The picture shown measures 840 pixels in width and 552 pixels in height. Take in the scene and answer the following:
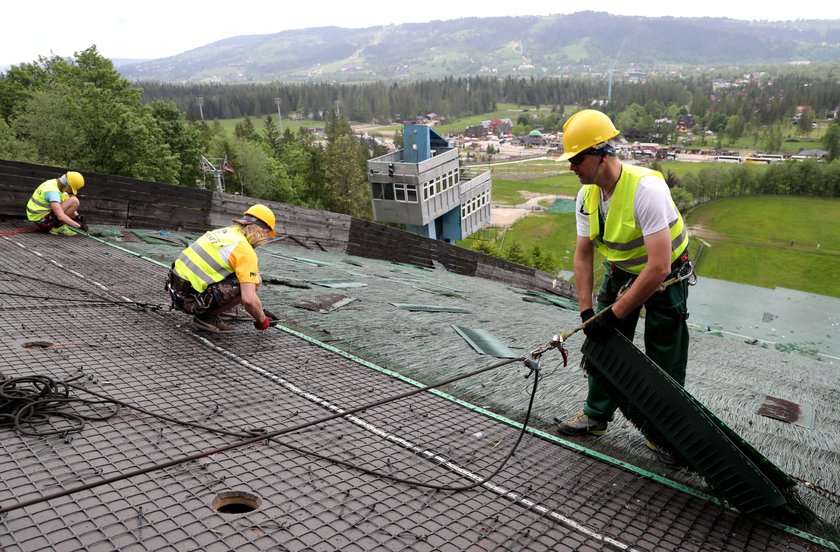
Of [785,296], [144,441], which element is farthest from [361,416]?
[785,296]

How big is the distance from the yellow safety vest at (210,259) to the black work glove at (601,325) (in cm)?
311

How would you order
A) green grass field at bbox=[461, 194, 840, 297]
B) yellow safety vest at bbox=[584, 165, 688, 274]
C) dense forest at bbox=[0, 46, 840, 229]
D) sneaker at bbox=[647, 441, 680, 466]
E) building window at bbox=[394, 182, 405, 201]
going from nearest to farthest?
1. yellow safety vest at bbox=[584, 165, 688, 274]
2. sneaker at bbox=[647, 441, 680, 466]
3. dense forest at bbox=[0, 46, 840, 229]
4. building window at bbox=[394, 182, 405, 201]
5. green grass field at bbox=[461, 194, 840, 297]

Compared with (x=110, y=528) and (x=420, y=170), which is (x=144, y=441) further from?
(x=420, y=170)

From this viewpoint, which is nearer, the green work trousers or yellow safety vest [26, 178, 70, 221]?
the green work trousers

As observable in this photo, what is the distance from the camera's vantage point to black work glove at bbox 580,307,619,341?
3424 mm

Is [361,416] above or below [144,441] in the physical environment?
below

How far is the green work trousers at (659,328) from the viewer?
11.7 ft

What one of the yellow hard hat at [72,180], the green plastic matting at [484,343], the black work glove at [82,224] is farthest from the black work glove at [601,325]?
the yellow hard hat at [72,180]

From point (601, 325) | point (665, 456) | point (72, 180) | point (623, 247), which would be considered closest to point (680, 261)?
point (623, 247)

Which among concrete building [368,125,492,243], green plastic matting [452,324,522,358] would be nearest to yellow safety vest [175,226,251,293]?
green plastic matting [452,324,522,358]

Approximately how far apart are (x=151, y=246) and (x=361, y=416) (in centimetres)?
724

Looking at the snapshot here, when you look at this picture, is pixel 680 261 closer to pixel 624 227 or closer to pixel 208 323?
pixel 624 227

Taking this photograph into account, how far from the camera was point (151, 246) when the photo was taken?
9625mm

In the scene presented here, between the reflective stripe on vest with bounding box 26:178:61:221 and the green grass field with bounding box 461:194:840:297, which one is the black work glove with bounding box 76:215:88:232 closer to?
the reflective stripe on vest with bounding box 26:178:61:221
